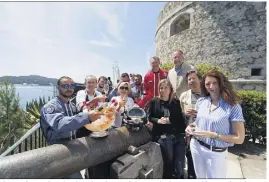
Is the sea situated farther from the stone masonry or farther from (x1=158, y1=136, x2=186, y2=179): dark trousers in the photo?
the stone masonry

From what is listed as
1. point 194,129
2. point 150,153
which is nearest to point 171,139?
point 150,153

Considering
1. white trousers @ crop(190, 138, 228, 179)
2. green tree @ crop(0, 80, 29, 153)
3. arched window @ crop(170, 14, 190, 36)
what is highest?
arched window @ crop(170, 14, 190, 36)

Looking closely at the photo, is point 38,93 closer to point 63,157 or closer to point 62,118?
point 62,118

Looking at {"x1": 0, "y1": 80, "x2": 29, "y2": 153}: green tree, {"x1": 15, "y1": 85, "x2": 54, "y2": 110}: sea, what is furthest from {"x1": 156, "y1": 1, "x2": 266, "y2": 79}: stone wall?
{"x1": 0, "y1": 80, "x2": 29, "y2": 153}: green tree

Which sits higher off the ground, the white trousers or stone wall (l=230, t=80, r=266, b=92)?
stone wall (l=230, t=80, r=266, b=92)

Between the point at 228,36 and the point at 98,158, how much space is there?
12.6m

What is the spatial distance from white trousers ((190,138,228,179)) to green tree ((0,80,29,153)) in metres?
14.8

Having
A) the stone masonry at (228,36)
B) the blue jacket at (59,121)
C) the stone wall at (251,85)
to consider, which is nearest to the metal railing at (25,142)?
the blue jacket at (59,121)

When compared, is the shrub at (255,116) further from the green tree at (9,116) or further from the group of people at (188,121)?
the green tree at (9,116)

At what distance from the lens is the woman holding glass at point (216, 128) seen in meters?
1.83

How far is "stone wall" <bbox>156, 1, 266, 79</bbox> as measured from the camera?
36.8ft

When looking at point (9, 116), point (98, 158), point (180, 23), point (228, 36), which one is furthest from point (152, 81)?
point (9, 116)

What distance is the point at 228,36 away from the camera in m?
12.0

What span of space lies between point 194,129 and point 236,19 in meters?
12.2
